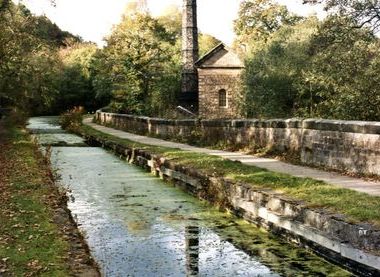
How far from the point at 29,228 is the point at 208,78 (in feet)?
112

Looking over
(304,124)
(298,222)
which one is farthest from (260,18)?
(298,222)

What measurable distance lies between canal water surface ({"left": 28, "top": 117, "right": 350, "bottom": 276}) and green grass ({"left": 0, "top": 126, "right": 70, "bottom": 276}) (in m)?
0.74

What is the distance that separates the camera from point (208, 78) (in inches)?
1613

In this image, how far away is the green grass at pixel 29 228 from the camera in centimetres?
570

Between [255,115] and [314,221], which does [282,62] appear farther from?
[314,221]

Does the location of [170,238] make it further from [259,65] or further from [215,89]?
[215,89]

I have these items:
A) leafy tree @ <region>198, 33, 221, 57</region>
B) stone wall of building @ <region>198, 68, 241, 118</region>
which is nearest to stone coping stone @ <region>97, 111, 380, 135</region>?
stone wall of building @ <region>198, 68, 241, 118</region>

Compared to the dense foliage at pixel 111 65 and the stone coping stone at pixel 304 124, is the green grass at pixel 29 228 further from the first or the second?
the dense foliage at pixel 111 65

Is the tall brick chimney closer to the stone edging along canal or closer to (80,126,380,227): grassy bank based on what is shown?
(80,126,380,227): grassy bank

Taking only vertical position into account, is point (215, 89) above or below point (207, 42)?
below

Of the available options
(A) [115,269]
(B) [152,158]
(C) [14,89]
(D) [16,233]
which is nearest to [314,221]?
(A) [115,269]

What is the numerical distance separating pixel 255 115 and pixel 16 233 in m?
24.4

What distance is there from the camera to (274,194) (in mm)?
8930

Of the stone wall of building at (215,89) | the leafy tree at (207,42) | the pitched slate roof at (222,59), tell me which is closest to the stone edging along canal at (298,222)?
the stone wall of building at (215,89)
